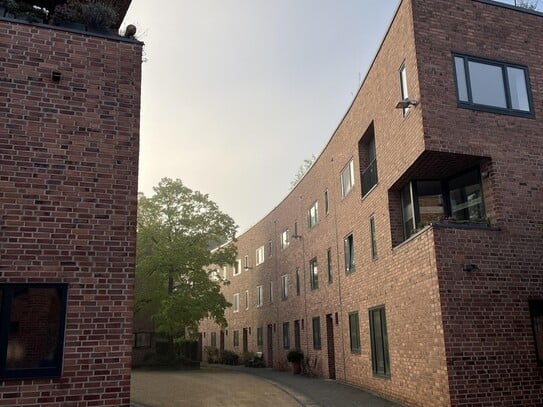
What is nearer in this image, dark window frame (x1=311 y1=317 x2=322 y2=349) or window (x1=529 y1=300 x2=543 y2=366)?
window (x1=529 y1=300 x2=543 y2=366)

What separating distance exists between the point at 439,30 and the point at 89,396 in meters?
10.2

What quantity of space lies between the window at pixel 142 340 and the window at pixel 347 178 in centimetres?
1656

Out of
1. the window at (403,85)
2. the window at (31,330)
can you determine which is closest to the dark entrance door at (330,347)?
the window at (403,85)

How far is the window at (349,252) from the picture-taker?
17.4 m

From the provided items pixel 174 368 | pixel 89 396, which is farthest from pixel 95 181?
pixel 174 368

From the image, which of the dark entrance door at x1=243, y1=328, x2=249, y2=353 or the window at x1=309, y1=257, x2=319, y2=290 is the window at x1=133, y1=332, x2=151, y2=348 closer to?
the dark entrance door at x1=243, y1=328, x2=249, y2=353

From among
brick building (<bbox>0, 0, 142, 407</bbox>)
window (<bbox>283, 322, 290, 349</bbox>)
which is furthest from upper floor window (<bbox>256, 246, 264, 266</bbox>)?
brick building (<bbox>0, 0, 142, 407</bbox>)

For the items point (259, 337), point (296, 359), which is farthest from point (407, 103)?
point (259, 337)

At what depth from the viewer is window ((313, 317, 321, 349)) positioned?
819 inches

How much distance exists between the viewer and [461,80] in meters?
11.6

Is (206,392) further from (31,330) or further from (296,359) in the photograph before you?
(31,330)

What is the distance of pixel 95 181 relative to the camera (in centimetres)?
737

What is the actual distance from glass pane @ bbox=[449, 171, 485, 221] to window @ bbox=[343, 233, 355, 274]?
5453 mm

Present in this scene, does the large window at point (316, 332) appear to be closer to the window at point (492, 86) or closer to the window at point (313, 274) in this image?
the window at point (313, 274)
